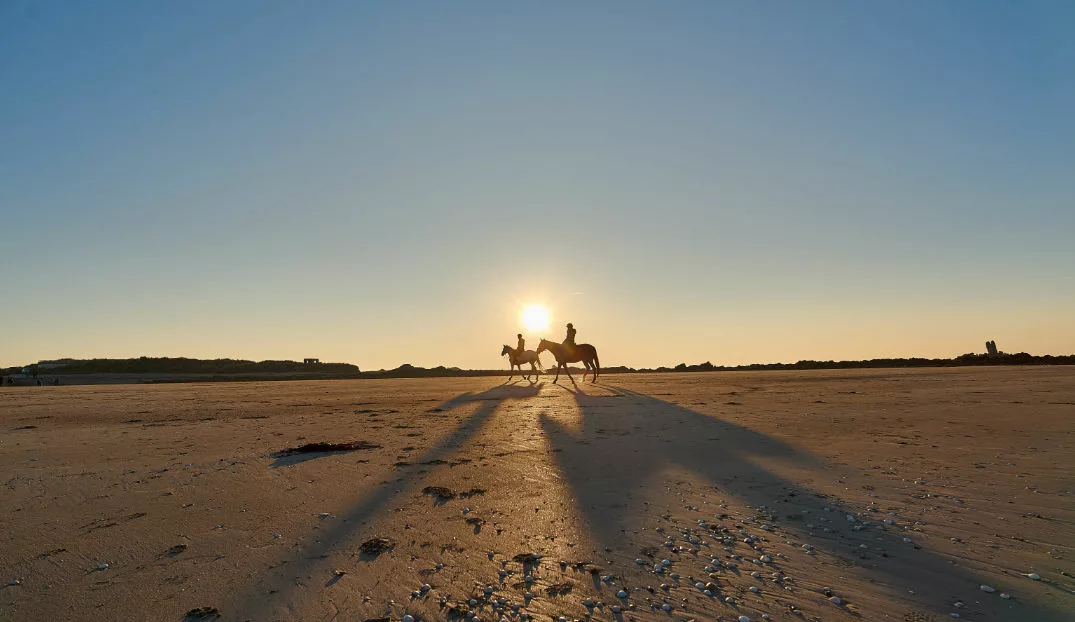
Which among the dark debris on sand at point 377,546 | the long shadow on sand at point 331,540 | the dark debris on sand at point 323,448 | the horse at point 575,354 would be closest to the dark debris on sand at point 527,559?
the dark debris on sand at point 377,546

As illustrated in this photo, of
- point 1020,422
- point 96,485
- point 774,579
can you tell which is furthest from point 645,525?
point 1020,422

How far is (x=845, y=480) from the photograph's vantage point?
24.6 feet

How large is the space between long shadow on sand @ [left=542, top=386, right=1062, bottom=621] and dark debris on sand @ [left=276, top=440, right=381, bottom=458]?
3956 mm

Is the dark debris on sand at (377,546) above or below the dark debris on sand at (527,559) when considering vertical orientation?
above

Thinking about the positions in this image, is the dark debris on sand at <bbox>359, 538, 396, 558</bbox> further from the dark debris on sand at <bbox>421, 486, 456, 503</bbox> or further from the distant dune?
the distant dune

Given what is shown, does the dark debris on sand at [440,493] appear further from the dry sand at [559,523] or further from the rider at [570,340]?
the rider at [570,340]

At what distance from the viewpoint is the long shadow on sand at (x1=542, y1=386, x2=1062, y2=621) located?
443 cm

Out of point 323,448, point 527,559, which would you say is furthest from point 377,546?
point 323,448

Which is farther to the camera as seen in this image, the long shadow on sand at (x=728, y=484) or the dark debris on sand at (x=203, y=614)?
the long shadow on sand at (x=728, y=484)

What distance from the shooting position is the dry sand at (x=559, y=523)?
4.26 meters

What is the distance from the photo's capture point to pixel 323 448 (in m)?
10.3

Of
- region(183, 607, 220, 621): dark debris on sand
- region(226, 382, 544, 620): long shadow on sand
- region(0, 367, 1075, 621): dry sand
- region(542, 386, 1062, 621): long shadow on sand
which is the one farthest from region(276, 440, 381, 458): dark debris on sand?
region(183, 607, 220, 621): dark debris on sand

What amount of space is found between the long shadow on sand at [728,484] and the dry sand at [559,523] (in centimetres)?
4

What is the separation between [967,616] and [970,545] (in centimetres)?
159
